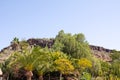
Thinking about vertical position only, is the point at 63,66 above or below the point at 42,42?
below

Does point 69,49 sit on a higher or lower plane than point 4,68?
higher

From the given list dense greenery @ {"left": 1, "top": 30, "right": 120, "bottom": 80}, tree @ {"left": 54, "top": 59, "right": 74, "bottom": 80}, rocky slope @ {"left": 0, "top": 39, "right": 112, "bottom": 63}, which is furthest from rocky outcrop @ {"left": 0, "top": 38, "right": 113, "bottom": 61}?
tree @ {"left": 54, "top": 59, "right": 74, "bottom": 80}

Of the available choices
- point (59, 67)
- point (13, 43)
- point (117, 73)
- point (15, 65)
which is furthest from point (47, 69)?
point (13, 43)

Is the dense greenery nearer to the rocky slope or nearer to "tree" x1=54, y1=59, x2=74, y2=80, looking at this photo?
"tree" x1=54, y1=59, x2=74, y2=80

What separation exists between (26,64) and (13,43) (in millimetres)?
39893

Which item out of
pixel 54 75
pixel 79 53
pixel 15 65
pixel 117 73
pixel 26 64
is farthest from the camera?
pixel 117 73

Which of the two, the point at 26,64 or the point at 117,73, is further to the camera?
the point at 117,73

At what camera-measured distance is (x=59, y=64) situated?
62469 mm

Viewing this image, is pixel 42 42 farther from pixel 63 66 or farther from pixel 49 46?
pixel 63 66

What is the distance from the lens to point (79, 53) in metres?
75.6

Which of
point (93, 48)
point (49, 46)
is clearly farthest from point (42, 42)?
point (93, 48)

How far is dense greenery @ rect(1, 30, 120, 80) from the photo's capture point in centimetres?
5747

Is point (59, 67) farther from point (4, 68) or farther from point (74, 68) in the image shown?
point (4, 68)

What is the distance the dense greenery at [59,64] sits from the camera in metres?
57.5
